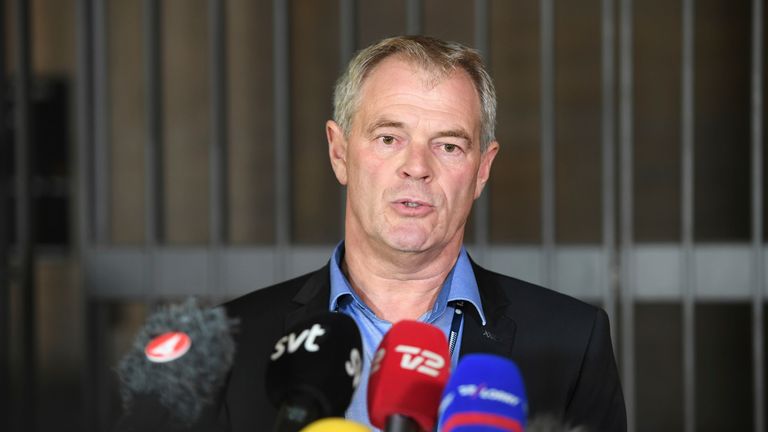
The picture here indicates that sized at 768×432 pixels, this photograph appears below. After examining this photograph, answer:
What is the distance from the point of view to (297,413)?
3.72 feet

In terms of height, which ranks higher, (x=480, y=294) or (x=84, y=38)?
(x=84, y=38)

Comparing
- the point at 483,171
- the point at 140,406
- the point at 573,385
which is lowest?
the point at 573,385

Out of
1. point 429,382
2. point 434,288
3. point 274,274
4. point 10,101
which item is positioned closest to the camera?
point 429,382

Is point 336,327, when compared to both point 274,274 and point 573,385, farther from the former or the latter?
point 274,274

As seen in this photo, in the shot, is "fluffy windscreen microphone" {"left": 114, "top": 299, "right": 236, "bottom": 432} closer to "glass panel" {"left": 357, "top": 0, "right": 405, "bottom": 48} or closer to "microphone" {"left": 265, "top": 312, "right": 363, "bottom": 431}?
"microphone" {"left": 265, "top": 312, "right": 363, "bottom": 431}

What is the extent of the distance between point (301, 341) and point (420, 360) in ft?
0.45

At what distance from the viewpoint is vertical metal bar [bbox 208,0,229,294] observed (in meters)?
5.00

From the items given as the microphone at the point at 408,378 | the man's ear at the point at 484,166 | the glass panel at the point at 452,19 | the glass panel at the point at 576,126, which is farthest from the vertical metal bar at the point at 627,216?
the microphone at the point at 408,378

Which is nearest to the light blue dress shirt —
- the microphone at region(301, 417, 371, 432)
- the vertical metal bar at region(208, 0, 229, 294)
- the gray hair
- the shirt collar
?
the shirt collar

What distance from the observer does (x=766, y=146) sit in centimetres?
542

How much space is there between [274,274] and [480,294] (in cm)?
323

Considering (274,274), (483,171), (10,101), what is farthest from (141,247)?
(483,171)

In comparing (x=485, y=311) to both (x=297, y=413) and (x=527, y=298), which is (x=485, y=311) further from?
(x=297, y=413)

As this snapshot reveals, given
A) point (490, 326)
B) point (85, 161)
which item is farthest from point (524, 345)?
point (85, 161)
